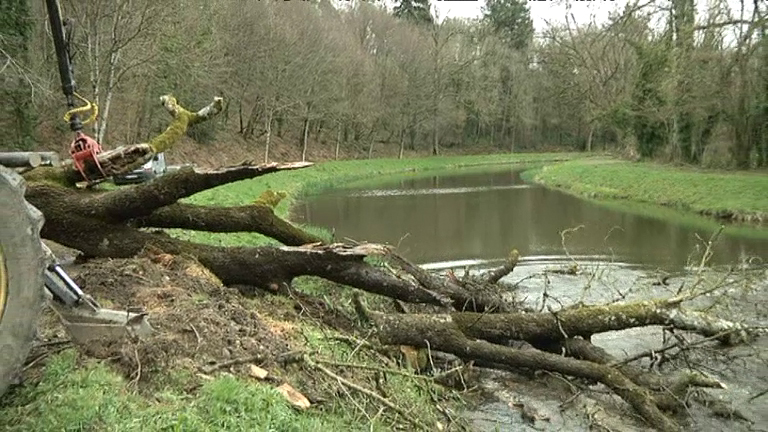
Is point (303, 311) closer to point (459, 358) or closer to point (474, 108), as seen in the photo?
point (459, 358)

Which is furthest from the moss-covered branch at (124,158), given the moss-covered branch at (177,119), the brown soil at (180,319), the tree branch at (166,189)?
the brown soil at (180,319)

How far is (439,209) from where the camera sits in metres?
24.5

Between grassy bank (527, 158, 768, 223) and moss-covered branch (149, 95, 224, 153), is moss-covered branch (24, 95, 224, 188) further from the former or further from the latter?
grassy bank (527, 158, 768, 223)

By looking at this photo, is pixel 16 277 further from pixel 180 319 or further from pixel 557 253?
pixel 557 253

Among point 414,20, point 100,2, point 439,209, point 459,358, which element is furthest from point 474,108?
point 459,358

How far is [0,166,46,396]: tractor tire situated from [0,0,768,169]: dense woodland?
11780mm

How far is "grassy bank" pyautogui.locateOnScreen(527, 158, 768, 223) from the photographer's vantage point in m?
Result: 21.0

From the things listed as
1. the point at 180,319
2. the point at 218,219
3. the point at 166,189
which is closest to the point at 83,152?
the point at 166,189

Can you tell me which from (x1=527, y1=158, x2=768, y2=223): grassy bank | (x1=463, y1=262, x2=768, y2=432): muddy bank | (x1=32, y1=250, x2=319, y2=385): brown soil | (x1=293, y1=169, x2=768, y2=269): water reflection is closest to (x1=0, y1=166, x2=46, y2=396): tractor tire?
(x1=32, y1=250, x2=319, y2=385): brown soil

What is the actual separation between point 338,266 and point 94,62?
16304 millimetres

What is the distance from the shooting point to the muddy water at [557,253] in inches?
263


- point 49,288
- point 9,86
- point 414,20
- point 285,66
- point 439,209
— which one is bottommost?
point 439,209

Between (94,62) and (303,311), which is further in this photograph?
(94,62)

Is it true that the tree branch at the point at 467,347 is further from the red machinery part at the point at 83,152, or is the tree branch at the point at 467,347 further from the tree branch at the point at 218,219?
the red machinery part at the point at 83,152
